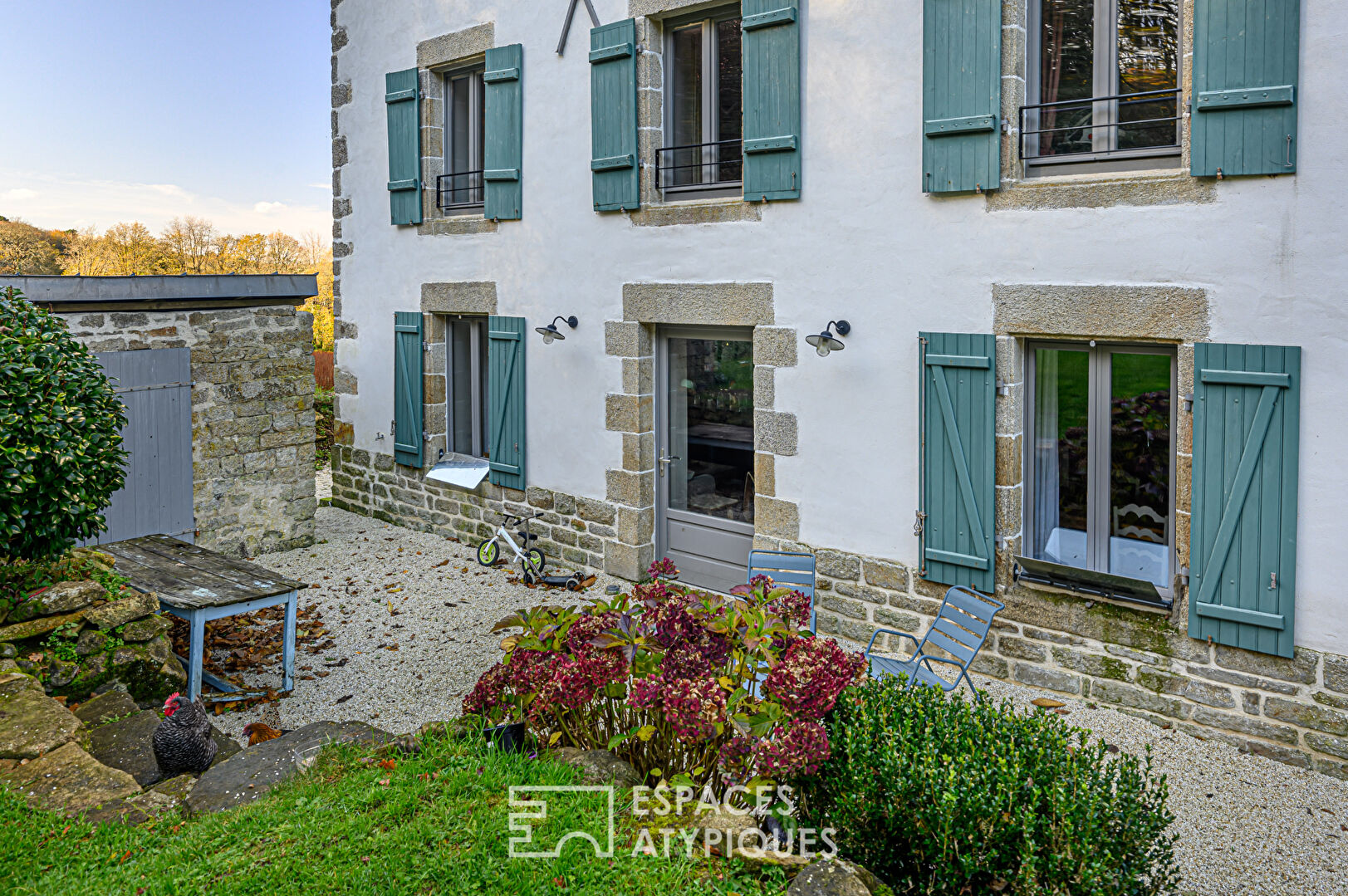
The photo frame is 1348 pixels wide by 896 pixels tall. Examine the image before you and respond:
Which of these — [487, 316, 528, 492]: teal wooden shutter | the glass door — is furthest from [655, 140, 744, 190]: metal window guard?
[487, 316, 528, 492]: teal wooden shutter

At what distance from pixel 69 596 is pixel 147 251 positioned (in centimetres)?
1532

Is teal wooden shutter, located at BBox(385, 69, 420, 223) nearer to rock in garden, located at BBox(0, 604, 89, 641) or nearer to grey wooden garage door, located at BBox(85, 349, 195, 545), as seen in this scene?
grey wooden garage door, located at BBox(85, 349, 195, 545)

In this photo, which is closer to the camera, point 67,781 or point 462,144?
point 67,781

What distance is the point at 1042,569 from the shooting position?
537 centimetres

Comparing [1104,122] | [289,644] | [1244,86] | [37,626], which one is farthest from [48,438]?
[1244,86]

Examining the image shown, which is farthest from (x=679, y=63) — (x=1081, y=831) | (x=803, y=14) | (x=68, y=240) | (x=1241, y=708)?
(x=68, y=240)

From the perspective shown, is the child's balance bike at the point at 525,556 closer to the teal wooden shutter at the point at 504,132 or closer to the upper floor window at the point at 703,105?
the teal wooden shutter at the point at 504,132

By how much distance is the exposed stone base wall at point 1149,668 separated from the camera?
461 centimetres

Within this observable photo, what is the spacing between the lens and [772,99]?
6.27m

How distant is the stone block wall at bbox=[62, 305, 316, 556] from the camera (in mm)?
7832

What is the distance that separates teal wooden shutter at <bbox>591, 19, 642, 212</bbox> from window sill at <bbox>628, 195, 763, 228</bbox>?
11 cm

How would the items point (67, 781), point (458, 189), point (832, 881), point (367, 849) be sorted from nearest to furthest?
point (832, 881)
point (367, 849)
point (67, 781)
point (458, 189)

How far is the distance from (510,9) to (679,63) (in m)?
1.81

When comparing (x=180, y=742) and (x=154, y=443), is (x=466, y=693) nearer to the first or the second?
(x=180, y=742)
